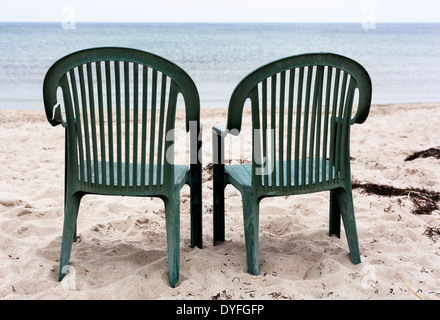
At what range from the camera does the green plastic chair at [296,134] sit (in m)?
2.32

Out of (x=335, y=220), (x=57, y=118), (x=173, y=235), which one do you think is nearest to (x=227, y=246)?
(x=173, y=235)

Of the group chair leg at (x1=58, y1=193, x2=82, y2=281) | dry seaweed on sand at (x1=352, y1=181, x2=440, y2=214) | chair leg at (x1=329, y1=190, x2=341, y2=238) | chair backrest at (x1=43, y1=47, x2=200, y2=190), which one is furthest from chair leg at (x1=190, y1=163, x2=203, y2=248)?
dry seaweed on sand at (x1=352, y1=181, x2=440, y2=214)

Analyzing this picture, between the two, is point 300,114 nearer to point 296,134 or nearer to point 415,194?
point 296,134

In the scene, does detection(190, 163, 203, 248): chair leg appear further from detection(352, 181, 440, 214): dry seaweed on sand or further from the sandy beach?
detection(352, 181, 440, 214): dry seaweed on sand

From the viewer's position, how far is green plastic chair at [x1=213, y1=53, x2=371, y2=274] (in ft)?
7.61

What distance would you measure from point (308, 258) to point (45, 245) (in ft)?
5.51

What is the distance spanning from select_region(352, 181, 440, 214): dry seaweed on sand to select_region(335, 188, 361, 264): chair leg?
3.30ft

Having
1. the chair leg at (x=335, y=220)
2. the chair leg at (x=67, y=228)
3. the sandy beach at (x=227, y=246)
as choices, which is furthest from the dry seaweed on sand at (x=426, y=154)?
the chair leg at (x=67, y=228)

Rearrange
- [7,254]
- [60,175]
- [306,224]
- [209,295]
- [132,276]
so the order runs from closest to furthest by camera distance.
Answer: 1. [209,295]
2. [132,276]
3. [7,254]
4. [306,224]
5. [60,175]

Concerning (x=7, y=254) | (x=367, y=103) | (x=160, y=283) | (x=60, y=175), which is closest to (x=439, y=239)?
(x=367, y=103)

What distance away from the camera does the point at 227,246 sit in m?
2.99

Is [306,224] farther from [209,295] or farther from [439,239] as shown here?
[209,295]

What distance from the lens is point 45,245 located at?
2934 mm

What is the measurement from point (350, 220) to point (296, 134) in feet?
2.19
